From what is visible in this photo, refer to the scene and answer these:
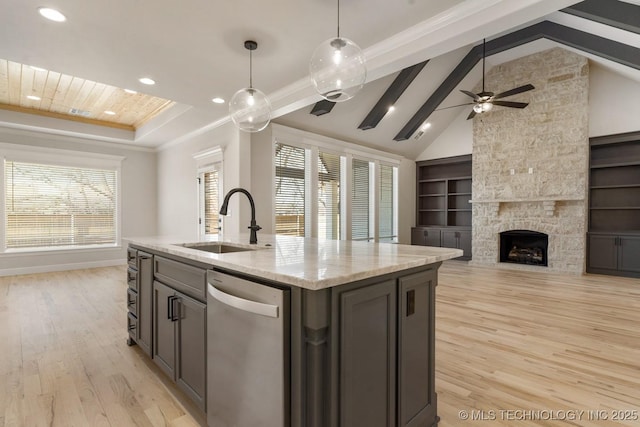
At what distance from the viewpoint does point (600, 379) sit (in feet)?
7.36

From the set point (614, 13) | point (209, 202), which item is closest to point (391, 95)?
point (614, 13)

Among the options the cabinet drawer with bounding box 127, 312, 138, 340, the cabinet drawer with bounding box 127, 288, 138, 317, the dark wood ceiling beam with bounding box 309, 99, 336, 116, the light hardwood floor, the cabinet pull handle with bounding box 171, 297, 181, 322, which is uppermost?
the dark wood ceiling beam with bounding box 309, 99, 336, 116

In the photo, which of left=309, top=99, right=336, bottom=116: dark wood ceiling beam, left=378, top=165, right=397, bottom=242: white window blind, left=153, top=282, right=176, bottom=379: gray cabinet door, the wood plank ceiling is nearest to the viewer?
left=153, top=282, right=176, bottom=379: gray cabinet door

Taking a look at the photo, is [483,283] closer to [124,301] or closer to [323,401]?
[323,401]

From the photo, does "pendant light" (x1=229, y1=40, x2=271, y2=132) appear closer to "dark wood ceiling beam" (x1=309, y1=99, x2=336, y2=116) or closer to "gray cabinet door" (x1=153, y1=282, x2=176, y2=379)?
"gray cabinet door" (x1=153, y1=282, x2=176, y2=379)

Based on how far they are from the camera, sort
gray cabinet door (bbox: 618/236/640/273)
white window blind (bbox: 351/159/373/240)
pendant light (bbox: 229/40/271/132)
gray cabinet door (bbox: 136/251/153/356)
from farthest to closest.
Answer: white window blind (bbox: 351/159/373/240) → gray cabinet door (bbox: 618/236/640/273) → pendant light (bbox: 229/40/271/132) → gray cabinet door (bbox: 136/251/153/356)

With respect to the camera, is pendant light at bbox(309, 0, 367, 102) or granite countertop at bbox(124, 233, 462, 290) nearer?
granite countertop at bbox(124, 233, 462, 290)

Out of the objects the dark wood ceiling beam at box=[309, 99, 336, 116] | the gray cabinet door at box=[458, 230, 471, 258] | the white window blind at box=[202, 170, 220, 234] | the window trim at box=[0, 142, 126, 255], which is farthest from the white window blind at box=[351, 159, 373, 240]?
the window trim at box=[0, 142, 126, 255]

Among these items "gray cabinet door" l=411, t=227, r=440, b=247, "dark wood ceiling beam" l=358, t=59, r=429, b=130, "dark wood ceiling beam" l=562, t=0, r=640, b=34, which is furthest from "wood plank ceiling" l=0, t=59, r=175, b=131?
"gray cabinet door" l=411, t=227, r=440, b=247

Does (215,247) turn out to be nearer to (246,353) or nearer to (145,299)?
(145,299)

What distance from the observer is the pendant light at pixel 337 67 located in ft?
6.81

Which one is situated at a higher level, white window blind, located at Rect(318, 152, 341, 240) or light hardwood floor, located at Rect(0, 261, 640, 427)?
white window blind, located at Rect(318, 152, 341, 240)

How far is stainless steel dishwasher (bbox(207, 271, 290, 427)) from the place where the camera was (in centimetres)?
125

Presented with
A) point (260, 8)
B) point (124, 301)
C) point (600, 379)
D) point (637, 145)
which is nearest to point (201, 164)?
point (124, 301)
